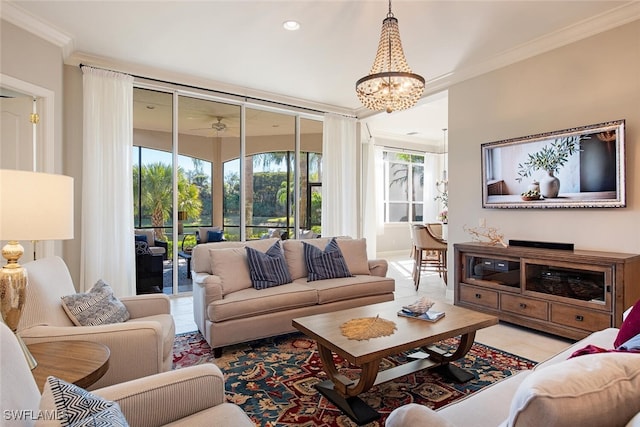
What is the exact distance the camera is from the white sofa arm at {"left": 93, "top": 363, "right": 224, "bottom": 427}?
120 cm

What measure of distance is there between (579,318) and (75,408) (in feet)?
11.8

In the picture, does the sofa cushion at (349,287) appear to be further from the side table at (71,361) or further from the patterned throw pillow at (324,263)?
the side table at (71,361)

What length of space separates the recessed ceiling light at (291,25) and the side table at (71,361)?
3005 mm

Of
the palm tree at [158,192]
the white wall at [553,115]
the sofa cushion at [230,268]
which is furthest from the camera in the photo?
the palm tree at [158,192]

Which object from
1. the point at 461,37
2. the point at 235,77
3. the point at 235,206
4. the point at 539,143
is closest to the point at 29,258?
the point at 235,206

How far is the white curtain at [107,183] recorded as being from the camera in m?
4.00

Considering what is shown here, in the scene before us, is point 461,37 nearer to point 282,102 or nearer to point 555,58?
point 555,58

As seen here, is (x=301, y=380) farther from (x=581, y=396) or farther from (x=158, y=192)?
(x=158, y=192)

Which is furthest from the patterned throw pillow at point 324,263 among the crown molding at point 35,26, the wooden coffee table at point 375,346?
the crown molding at point 35,26

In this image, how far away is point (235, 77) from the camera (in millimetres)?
4676

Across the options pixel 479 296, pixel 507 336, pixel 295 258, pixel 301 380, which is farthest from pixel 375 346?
pixel 479 296

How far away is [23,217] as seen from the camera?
4.67 ft

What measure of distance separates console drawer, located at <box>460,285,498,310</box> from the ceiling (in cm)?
256

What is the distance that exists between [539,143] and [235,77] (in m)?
3.76
